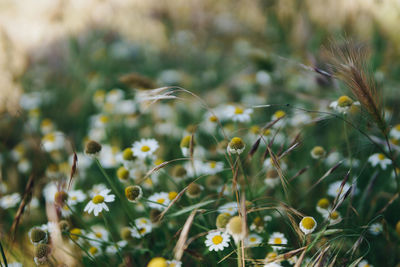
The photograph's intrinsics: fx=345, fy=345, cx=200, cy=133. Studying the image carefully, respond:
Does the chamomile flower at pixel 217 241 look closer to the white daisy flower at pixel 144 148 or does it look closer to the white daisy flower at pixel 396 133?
the white daisy flower at pixel 144 148

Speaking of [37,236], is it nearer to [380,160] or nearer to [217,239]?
[217,239]

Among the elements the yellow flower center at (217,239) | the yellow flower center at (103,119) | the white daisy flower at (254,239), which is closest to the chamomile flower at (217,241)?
the yellow flower center at (217,239)

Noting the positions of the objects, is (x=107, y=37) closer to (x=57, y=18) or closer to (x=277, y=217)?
(x=57, y=18)

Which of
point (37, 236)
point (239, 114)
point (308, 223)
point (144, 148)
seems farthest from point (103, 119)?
point (308, 223)

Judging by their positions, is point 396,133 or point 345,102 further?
A: point 396,133

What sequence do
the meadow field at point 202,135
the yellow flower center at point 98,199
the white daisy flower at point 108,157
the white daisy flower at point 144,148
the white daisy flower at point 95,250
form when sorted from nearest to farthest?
the meadow field at point 202,135 < the yellow flower center at point 98,199 < the white daisy flower at point 95,250 < the white daisy flower at point 144,148 < the white daisy flower at point 108,157
